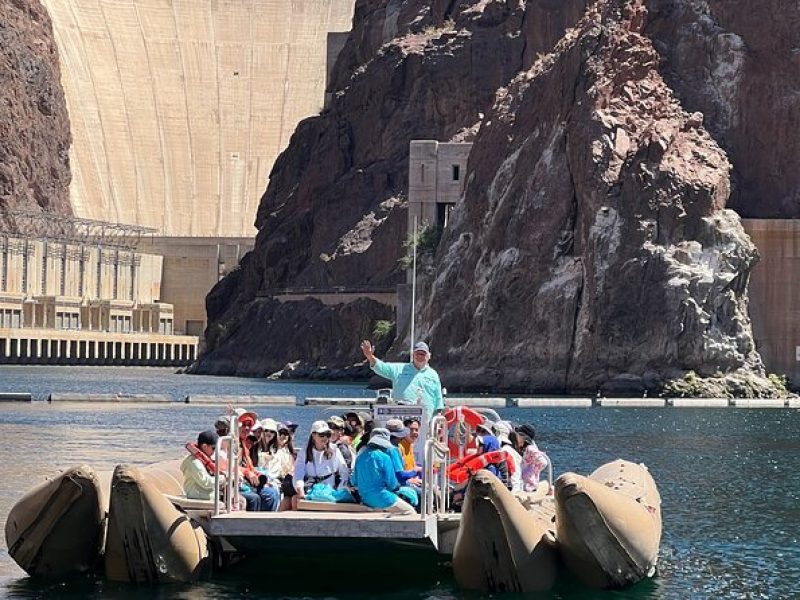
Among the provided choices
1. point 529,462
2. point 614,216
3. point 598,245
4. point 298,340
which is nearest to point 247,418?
point 529,462

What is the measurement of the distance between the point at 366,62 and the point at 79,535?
145 metres

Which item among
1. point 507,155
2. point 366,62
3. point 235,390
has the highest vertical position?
point 366,62

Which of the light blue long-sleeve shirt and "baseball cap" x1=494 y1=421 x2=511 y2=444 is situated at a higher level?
the light blue long-sleeve shirt

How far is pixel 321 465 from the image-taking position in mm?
28734

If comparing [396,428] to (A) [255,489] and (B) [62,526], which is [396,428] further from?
(B) [62,526]

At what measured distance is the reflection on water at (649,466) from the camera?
94.3 ft

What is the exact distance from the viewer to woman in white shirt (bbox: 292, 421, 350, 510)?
2866 cm

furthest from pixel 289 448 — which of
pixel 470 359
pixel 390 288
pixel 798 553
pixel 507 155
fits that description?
pixel 390 288

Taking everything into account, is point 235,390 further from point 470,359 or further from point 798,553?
point 798,553

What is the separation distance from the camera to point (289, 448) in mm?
31875

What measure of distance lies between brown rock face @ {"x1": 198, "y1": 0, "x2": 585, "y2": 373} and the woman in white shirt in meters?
115

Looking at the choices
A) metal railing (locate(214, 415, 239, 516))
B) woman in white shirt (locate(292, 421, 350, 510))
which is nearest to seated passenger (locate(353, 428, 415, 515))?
woman in white shirt (locate(292, 421, 350, 510))

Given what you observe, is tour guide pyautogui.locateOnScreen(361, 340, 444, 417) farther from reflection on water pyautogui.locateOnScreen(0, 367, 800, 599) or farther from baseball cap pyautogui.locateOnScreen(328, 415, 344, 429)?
reflection on water pyautogui.locateOnScreen(0, 367, 800, 599)

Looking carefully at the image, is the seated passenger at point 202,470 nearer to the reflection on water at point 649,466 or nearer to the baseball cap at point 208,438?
the baseball cap at point 208,438
